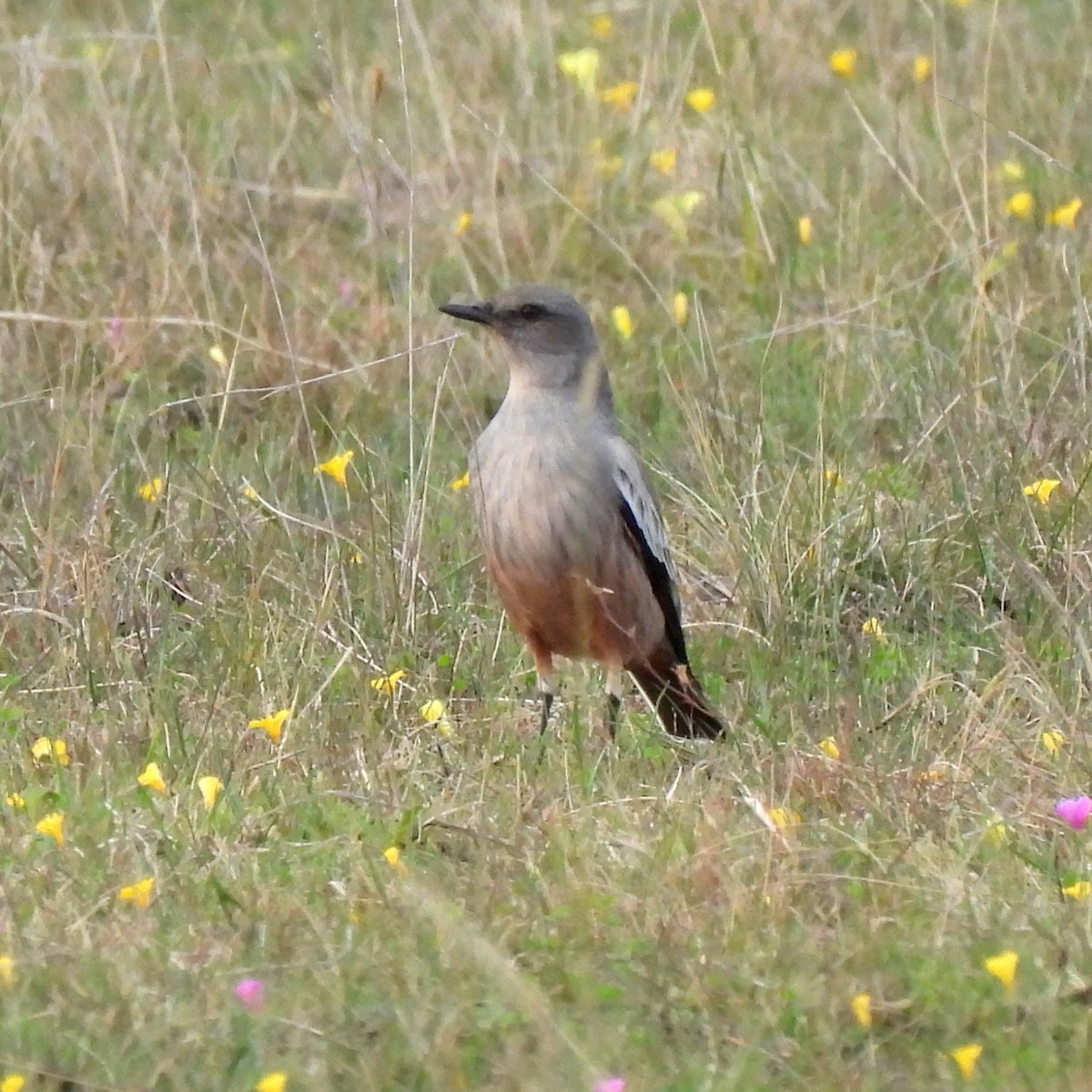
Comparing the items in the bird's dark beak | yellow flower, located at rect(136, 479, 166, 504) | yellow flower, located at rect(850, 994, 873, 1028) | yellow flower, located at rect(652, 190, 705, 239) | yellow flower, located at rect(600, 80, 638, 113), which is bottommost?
yellow flower, located at rect(136, 479, 166, 504)

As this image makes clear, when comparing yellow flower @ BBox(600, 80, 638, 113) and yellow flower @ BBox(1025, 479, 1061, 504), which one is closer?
yellow flower @ BBox(1025, 479, 1061, 504)

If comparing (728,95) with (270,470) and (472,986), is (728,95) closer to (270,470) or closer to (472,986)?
(270,470)

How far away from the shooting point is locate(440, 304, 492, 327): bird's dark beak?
19.8 ft

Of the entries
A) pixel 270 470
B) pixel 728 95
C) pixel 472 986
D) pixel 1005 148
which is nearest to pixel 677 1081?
pixel 472 986

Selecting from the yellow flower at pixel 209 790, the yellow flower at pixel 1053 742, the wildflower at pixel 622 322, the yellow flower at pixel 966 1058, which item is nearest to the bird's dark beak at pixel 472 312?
the wildflower at pixel 622 322

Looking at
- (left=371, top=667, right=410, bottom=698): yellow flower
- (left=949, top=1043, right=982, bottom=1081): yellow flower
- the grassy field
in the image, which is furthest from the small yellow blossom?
(left=949, top=1043, right=982, bottom=1081): yellow flower

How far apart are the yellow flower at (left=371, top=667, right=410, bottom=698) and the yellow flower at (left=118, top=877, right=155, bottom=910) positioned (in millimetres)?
1251

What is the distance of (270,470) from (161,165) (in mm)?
1727

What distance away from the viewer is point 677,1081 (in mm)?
3684

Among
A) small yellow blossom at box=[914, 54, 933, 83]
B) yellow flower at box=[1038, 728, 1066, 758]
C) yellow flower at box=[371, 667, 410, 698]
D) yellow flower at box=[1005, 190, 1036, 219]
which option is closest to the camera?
yellow flower at box=[1038, 728, 1066, 758]

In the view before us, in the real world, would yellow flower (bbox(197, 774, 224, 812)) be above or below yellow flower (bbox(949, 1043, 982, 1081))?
below

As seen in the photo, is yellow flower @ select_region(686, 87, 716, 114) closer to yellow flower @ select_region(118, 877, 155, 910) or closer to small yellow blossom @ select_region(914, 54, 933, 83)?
small yellow blossom @ select_region(914, 54, 933, 83)

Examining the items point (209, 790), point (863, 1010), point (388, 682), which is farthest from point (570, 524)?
point (863, 1010)

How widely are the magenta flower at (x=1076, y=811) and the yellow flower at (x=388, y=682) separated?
1.67m
